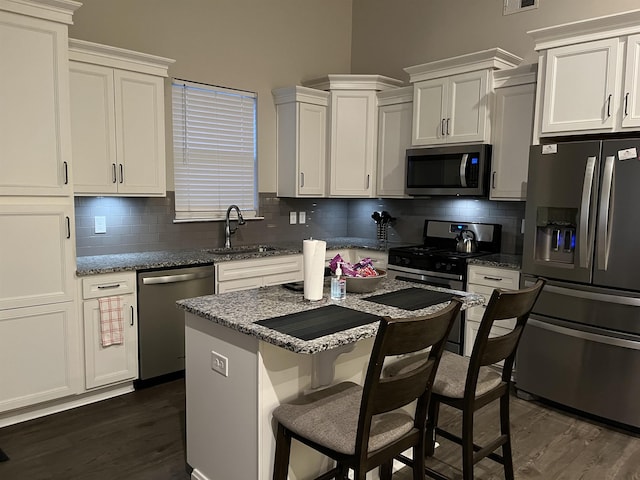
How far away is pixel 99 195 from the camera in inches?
138

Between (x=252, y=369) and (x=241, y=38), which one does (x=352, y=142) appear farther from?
(x=252, y=369)

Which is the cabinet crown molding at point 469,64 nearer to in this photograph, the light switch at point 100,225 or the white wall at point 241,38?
the white wall at point 241,38

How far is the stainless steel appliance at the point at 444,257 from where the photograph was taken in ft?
13.1

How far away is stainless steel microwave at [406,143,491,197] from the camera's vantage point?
13.3 feet

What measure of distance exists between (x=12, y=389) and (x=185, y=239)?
71.0 inches

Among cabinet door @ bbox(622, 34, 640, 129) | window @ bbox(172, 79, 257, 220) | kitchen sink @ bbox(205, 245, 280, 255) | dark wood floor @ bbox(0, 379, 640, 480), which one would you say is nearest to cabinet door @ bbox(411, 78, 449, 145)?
cabinet door @ bbox(622, 34, 640, 129)

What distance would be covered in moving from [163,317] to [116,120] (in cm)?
148

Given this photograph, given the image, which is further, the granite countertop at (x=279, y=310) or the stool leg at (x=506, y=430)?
the stool leg at (x=506, y=430)

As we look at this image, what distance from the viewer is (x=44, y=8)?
2.87 m

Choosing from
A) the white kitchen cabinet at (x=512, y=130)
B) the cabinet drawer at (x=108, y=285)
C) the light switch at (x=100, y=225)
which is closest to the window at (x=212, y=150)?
the light switch at (x=100, y=225)

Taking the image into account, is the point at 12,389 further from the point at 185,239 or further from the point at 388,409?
the point at 388,409

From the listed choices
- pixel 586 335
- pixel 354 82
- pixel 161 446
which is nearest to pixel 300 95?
pixel 354 82

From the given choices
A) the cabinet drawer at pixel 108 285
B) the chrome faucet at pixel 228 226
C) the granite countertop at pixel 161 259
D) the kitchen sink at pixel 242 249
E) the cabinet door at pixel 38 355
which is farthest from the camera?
the chrome faucet at pixel 228 226

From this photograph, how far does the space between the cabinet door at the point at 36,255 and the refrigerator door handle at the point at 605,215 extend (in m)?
3.33
